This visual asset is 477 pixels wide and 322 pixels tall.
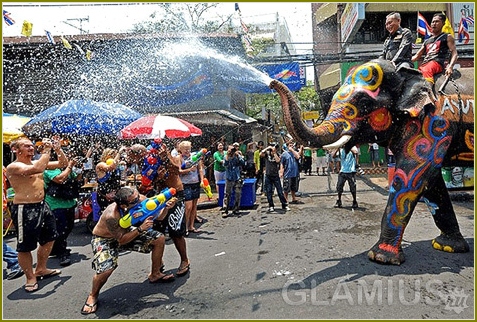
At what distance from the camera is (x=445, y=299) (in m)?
3.58

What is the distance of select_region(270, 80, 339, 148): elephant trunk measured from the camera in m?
4.08

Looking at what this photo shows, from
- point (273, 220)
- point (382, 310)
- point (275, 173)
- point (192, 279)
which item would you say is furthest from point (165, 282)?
point (275, 173)

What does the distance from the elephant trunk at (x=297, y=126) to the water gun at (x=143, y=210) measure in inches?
64.3

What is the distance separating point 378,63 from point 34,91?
42.0 ft

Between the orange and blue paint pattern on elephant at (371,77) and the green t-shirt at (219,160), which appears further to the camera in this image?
the green t-shirt at (219,160)

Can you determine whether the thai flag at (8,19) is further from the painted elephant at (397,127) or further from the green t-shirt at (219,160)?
the painted elephant at (397,127)

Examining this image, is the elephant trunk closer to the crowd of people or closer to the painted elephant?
the painted elephant

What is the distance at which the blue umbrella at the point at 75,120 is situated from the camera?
686 centimetres

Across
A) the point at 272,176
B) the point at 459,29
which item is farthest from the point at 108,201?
the point at 459,29

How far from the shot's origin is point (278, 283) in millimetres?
4086

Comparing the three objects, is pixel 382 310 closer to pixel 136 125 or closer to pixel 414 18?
pixel 136 125

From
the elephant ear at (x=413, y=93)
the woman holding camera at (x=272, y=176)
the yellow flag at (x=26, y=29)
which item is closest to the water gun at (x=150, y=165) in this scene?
the elephant ear at (x=413, y=93)

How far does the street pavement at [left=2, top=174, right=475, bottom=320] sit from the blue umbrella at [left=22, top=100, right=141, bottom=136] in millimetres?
2288

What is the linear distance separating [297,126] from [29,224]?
3660 millimetres
